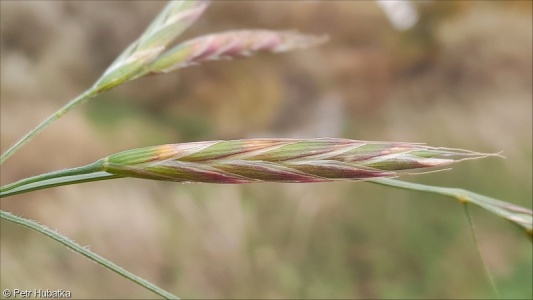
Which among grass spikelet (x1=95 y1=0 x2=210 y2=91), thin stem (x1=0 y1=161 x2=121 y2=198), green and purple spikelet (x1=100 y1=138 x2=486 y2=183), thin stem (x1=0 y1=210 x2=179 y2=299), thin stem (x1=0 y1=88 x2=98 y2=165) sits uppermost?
grass spikelet (x1=95 y1=0 x2=210 y2=91)

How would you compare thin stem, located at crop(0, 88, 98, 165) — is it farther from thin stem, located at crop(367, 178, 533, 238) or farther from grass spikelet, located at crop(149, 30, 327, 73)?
thin stem, located at crop(367, 178, 533, 238)

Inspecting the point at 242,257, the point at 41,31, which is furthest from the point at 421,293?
the point at 41,31

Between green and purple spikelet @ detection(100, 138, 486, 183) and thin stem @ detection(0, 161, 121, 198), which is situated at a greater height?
thin stem @ detection(0, 161, 121, 198)

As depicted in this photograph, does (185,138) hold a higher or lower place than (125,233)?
higher

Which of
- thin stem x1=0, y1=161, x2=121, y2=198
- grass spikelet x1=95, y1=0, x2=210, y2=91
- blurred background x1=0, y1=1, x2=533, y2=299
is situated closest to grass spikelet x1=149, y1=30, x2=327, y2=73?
grass spikelet x1=95, y1=0, x2=210, y2=91

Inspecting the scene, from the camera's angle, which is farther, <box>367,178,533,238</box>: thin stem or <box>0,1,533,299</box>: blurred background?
<box>0,1,533,299</box>: blurred background

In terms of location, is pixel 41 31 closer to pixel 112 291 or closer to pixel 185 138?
pixel 185 138
